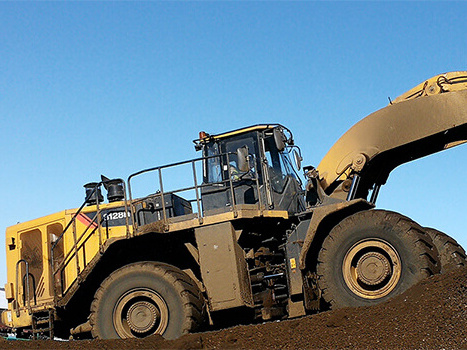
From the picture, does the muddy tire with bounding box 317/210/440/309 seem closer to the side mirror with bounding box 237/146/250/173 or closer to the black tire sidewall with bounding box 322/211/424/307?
the black tire sidewall with bounding box 322/211/424/307

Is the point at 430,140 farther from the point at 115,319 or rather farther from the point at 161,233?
the point at 115,319

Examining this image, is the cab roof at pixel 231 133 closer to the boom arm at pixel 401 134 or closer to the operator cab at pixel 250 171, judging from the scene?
the operator cab at pixel 250 171

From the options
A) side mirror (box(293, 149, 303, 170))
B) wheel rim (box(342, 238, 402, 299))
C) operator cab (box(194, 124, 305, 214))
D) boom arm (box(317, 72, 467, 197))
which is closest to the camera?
wheel rim (box(342, 238, 402, 299))

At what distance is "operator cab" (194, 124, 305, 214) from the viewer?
11.8 metres

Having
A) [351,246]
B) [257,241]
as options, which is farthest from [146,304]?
[351,246]

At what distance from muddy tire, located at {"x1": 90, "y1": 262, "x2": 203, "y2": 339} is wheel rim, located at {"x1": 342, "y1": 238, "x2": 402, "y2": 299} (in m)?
2.87

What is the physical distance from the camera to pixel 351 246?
10.1 meters

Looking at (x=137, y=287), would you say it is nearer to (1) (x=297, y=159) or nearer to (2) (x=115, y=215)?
(2) (x=115, y=215)

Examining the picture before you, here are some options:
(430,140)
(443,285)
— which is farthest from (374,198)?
(443,285)

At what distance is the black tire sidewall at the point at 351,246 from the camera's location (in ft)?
31.2

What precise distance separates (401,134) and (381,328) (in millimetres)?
3742

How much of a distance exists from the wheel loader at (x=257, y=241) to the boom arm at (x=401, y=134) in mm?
20

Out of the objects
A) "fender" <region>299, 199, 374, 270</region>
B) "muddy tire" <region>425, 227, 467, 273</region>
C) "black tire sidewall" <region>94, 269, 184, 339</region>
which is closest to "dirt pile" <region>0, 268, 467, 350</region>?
"black tire sidewall" <region>94, 269, 184, 339</region>

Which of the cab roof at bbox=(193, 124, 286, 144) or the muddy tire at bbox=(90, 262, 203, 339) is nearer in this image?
the muddy tire at bbox=(90, 262, 203, 339)
